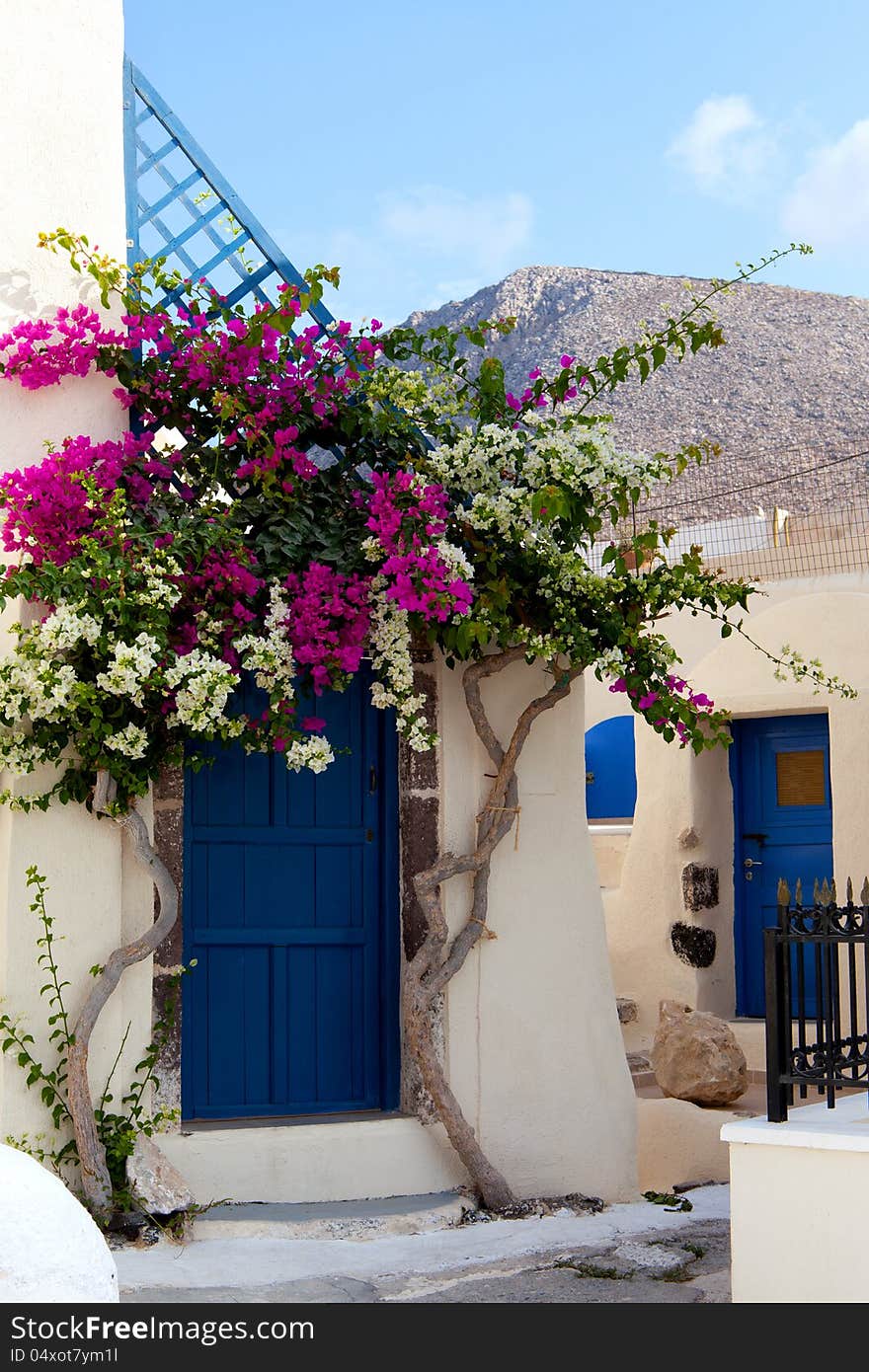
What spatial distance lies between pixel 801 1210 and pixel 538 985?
8.56 feet

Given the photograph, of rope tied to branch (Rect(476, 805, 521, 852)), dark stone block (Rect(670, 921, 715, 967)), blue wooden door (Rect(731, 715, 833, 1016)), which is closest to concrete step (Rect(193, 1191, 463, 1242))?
→ rope tied to branch (Rect(476, 805, 521, 852))

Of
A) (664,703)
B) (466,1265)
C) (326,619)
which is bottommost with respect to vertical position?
(466,1265)

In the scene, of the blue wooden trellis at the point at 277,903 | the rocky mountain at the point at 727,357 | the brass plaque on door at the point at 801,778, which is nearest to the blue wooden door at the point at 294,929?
the blue wooden trellis at the point at 277,903

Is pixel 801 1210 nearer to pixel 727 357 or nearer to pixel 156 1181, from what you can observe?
pixel 156 1181

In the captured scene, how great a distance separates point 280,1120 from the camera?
606 cm

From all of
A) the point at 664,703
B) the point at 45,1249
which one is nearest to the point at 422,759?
the point at 664,703

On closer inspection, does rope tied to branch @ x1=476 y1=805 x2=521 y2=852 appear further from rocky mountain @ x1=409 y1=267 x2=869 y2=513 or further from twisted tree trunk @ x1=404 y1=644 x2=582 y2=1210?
rocky mountain @ x1=409 y1=267 x2=869 y2=513

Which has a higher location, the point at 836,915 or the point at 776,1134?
the point at 836,915

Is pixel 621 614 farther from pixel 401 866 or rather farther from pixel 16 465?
pixel 16 465

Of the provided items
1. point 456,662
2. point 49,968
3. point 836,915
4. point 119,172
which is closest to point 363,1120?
point 49,968
